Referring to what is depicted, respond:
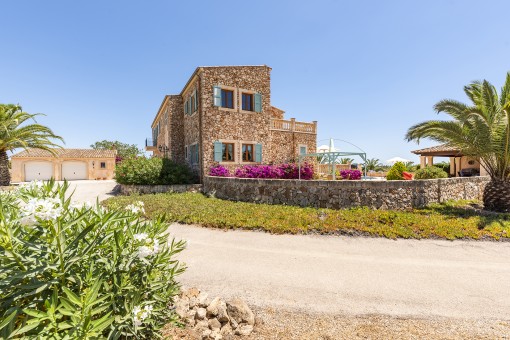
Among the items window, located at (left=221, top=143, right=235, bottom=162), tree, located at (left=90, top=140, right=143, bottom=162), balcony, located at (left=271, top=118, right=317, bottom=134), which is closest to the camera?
window, located at (left=221, top=143, right=235, bottom=162)

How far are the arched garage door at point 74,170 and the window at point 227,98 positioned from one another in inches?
1144

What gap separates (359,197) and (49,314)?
34.8 ft

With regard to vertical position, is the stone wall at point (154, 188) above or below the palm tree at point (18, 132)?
below

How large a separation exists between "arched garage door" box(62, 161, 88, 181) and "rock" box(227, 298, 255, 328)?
130 feet

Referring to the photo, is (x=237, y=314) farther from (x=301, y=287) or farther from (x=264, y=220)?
(x=264, y=220)

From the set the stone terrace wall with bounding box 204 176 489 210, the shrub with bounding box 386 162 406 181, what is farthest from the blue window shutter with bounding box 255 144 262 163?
the shrub with bounding box 386 162 406 181

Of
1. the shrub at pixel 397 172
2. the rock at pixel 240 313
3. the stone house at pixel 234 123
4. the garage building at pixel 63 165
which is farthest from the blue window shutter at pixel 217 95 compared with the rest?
the garage building at pixel 63 165

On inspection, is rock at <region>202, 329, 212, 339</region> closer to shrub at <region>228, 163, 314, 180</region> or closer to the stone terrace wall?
the stone terrace wall

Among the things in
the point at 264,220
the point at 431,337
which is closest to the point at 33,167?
the point at 264,220

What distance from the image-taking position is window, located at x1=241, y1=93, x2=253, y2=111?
57.2 ft

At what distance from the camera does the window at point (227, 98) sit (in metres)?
16.7

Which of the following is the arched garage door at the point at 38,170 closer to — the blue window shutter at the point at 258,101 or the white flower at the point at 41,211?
the blue window shutter at the point at 258,101

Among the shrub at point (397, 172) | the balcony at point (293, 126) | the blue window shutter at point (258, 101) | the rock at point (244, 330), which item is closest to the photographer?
the rock at point (244, 330)

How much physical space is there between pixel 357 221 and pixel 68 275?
829 cm
